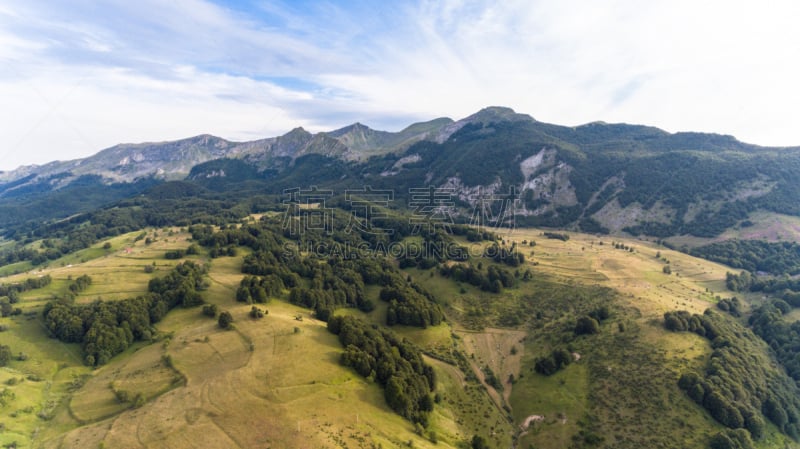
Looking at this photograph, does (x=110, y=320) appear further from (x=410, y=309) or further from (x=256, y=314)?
(x=410, y=309)

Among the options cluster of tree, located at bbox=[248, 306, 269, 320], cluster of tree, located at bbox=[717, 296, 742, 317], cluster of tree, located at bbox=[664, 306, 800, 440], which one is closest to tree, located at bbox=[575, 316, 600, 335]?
cluster of tree, located at bbox=[664, 306, 800, 440]

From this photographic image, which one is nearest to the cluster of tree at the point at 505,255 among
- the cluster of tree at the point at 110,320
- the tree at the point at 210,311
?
the tree at the point at 210,311

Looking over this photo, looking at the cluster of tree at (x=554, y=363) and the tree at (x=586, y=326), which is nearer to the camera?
the cluster of tree at (x=554, y=363)

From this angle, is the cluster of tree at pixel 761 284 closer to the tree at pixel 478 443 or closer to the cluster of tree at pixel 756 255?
the cluster of tree at pixel 756 255

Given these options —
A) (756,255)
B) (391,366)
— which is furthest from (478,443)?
(756,255)

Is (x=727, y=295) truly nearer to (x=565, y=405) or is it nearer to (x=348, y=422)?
(x=565, y=405)

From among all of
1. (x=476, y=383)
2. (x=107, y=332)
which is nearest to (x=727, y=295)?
(x=476, y=383)
